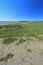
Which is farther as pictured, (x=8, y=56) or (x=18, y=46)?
(x=18, y=46)

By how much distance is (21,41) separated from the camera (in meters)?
13.9

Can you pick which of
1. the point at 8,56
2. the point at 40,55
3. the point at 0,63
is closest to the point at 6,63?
the point at 0,63

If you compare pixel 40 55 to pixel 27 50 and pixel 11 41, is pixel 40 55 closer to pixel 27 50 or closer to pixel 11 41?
pixel 27 50

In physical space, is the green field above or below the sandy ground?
above

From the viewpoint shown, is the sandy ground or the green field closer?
the sandy ground

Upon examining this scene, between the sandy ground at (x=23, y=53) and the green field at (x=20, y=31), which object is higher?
the green field at (x=20, y=31)

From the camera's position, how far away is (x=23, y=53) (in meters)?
11.0

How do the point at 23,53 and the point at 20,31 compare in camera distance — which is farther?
the point at 20,31

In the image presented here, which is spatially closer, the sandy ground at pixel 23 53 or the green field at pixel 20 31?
the sandy ground at pixel 23 53

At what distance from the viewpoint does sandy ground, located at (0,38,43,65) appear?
30.3 feet

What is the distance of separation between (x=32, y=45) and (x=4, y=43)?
2.28 meters

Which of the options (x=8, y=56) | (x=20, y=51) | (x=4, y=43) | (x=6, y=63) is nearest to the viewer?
(x=6, y=63)

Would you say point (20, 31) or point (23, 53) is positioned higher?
point (20, 31)

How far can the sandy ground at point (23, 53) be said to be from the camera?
9.24 m
